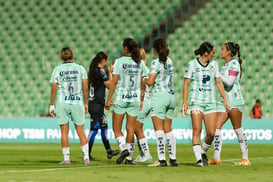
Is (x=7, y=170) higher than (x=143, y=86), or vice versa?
(x=143, y=86)

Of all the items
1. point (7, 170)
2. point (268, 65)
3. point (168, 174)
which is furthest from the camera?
point (268, 65)

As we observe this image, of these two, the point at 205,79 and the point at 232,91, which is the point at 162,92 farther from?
the point at 232,91

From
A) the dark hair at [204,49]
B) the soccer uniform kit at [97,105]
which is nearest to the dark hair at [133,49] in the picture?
the dark hair at [204,49]

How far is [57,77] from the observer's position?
48.3 ft

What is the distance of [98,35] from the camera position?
1283 inches

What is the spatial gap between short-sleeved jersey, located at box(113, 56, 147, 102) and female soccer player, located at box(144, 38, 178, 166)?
0.64 metres

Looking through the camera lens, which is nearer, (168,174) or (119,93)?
(168,174)

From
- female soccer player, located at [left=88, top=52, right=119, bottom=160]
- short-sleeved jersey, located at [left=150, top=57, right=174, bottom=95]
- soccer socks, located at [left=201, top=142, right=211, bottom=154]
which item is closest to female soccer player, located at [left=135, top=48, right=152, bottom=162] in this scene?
female soccer player, located at [left=88, top=52, right=119, bottom=160]

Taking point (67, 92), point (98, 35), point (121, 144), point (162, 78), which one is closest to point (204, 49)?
point (162, 78)

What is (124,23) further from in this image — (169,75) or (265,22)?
(169,75)

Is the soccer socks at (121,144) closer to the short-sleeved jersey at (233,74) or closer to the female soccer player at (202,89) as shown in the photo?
the female soccer player at (202,89)

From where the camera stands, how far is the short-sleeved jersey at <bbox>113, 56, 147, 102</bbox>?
572 inches

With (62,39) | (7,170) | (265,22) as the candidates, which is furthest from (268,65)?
(7,170)

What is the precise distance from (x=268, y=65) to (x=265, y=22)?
6.91 feet
